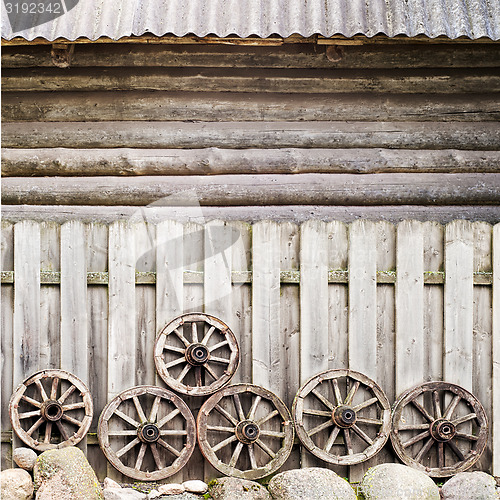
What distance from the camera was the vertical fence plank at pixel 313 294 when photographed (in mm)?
3727

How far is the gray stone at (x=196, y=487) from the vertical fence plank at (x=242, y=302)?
2.31 feet

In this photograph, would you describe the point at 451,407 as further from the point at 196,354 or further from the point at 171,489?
the point at 171,489

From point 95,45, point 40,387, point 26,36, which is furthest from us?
point 95,45

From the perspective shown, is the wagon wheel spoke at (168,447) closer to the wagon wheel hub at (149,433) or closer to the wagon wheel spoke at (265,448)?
the wagon wheel hub at (149,433)

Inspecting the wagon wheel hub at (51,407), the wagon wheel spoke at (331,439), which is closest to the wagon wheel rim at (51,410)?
the wagon wheel hub at (51,407)

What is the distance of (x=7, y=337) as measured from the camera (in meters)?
3.75

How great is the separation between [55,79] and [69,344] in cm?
242

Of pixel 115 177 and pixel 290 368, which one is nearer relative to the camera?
pixel 290 368

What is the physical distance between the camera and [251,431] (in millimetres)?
3666

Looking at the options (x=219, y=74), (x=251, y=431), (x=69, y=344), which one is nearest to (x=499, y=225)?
(x=251, y=431)

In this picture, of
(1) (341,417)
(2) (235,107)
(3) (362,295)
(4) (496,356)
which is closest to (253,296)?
(3) (362,295)

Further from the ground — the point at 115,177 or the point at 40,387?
the point at 115,177

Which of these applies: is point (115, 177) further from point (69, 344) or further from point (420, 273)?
point (420, 273)

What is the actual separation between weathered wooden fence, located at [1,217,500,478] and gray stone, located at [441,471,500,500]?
0.52 m
